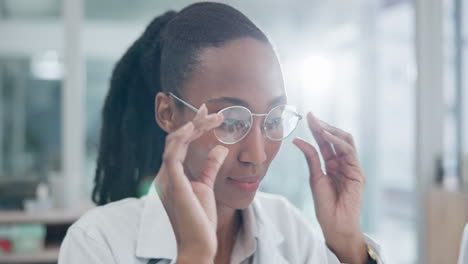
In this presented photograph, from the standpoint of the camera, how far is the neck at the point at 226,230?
94cm

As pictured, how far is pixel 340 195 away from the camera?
0.86 m

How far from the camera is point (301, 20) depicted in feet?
10.2

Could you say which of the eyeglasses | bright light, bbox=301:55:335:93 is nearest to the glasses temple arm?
the eyeglasses

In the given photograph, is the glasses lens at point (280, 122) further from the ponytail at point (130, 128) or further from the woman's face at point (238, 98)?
the ponytail at point (130, 128)

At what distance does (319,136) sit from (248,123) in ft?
0.70

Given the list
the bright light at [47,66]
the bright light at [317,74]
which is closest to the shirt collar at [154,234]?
the bright light at [317,74]

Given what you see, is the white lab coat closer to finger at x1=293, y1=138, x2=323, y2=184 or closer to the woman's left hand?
the woman's left hand

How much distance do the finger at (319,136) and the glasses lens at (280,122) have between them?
7 centimetres

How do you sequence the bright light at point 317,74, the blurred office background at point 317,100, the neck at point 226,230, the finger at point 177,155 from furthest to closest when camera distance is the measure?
the bright light at point 317,74 < the blurred office background at point 317,100 < the neck at point 226,230 < the finger at point 177,155

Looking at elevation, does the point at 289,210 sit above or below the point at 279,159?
below

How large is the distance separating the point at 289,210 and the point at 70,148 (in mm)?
1754

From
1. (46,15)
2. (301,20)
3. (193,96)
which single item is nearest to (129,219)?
(193,96)

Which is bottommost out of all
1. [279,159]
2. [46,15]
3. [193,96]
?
[279,159]

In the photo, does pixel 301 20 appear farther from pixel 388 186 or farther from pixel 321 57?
pixel 388 186
